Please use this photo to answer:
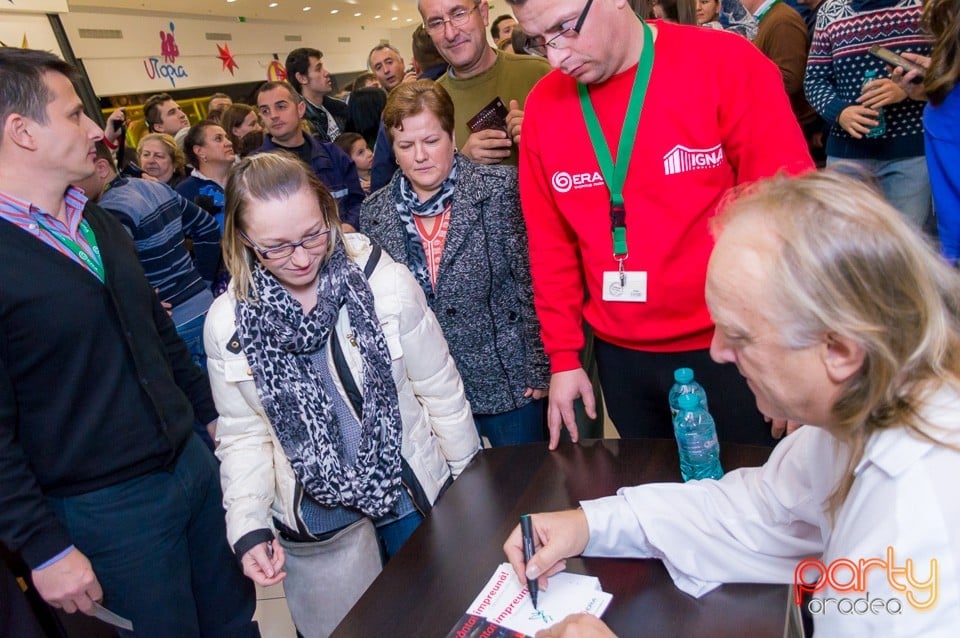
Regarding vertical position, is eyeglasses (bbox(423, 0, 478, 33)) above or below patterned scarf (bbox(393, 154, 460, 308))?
above

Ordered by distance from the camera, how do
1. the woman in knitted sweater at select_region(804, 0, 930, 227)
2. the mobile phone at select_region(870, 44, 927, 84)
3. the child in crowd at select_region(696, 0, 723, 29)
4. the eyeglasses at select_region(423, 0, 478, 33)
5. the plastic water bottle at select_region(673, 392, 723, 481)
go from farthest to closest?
the child in crowd at select_region(696, 0, 723, 29)
the woman in knitted sweater at select_region(804, 0, 930, 227)
the eyeglasses at select_region(423, 0, 478, 33)
the mobile phone at select_region(870, 44, 927, 84)
the plastic water bottle at select_region(673, 392, 723, 481)

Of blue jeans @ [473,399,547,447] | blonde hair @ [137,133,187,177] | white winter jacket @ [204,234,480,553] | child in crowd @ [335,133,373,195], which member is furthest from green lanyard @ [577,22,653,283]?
blonde hair @ [137,133,187,177]

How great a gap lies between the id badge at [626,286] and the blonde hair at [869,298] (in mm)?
702

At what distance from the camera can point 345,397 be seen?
1499mm

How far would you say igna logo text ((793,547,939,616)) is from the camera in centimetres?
67

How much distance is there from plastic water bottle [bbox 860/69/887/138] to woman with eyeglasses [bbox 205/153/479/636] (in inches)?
71.3

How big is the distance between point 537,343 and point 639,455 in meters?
0.72

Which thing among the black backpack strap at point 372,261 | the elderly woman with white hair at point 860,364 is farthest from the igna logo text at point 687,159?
the black backpack strap at point 372,261

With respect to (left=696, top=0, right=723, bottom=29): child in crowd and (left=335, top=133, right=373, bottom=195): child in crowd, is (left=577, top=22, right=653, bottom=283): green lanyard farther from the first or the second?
(left=335, top=133, right=373, bottom=195): child in crowd

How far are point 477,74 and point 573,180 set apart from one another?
3.13 ft

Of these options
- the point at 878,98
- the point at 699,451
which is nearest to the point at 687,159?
the point at 699,451

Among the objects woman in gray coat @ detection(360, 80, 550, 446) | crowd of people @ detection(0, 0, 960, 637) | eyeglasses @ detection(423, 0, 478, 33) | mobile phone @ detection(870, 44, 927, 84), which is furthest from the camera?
eyeglasses @ detection(423, 0, 478, 33)

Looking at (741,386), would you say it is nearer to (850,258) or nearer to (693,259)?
(693,259)

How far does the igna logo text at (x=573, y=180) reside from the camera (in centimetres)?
149
